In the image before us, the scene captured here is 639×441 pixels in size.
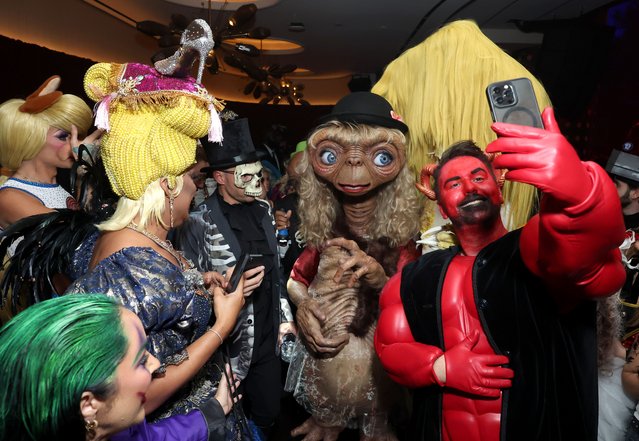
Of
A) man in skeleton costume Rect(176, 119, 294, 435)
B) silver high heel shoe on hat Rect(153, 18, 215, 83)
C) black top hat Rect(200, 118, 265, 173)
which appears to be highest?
silver high heel shoe on hat Rect(153, 18, 215, 83)

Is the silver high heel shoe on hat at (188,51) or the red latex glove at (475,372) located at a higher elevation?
the silver high heel shoe on hat at (188,51)

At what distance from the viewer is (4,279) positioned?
2.04 meters

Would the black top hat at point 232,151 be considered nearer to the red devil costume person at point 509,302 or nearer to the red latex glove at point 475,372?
the red devil costume person at point 509,302

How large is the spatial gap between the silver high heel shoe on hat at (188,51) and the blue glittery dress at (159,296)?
1.94 ft

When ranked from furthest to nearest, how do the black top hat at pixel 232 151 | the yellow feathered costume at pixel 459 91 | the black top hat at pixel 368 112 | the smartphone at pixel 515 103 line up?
the black top hat at pixel 232 151 < the black top hat at pixel 368 112 < the yellow feathered costume at pixel 459 91 < the smartphone at pixel 515 103

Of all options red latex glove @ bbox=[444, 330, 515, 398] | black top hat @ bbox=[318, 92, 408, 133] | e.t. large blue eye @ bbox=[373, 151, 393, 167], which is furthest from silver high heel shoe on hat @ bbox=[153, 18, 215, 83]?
red latex glove @ bbox=[444, 330, 515, 398]

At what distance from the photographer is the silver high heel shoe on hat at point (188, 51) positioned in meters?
1.88

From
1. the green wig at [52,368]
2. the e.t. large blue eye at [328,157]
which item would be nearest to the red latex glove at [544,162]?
the green wig at [52,368]

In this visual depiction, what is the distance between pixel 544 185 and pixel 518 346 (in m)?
0.71

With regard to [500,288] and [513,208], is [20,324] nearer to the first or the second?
[500,288]

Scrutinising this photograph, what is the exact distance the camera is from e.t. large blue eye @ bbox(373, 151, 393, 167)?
2.60m

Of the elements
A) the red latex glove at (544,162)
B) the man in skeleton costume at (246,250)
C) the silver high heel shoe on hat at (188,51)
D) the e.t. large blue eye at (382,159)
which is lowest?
the man in skeleton costume at (246,250)

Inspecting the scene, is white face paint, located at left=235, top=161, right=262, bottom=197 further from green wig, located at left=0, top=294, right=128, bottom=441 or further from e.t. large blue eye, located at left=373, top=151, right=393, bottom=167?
green wig, located at left=0, top=294, right=128, bottom=441

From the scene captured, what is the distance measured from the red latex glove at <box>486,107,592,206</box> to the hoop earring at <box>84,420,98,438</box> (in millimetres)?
959
